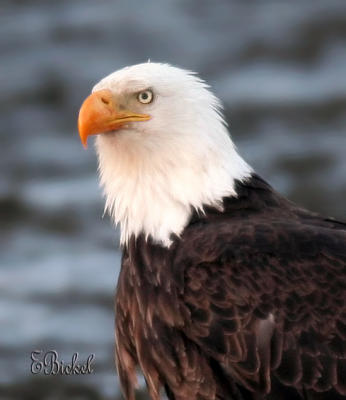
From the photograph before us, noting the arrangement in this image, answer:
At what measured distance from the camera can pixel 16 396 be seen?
447 inches

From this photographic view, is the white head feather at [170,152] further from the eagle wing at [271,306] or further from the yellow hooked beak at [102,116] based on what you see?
the eagle wing at [271,306]

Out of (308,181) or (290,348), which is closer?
(290,348)

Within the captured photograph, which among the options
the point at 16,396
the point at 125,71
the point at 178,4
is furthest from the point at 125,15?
the point at 125,71

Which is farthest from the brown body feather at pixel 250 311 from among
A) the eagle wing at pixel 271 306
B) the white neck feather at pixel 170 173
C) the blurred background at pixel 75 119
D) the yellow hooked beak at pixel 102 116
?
the blurred background at pixel 75 119

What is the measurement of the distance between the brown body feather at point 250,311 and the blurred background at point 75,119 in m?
4.11

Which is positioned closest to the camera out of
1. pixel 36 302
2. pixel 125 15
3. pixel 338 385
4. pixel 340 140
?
pixel 338 385

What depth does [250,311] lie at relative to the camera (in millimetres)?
7020

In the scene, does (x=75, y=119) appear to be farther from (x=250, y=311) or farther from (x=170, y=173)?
(x=250, y=311)

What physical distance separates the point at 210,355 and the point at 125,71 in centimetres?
152

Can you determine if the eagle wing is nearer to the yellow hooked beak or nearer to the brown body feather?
the brown body feather

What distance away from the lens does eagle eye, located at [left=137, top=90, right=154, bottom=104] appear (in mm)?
7391

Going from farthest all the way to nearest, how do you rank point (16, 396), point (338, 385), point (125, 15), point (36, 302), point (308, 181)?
point (125, 15) < point (308, 181) < point (36, 302) < point (16, 396) < point (338, 385)

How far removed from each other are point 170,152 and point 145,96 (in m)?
0.31

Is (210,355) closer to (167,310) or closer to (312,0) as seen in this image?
(167,310)
